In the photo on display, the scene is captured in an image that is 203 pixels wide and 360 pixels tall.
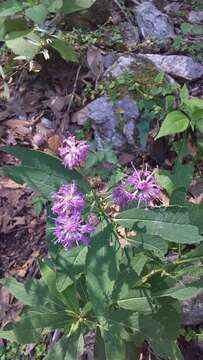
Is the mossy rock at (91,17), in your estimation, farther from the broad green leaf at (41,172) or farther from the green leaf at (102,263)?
the green leaf at (102,263)

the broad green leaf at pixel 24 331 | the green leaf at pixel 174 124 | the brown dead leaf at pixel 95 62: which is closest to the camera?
the broad green leaf at pixel 24 331

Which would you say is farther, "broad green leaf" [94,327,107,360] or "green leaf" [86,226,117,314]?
"broad green leaf" [94,327,107,360]

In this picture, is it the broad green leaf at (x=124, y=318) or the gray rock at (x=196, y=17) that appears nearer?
the broad green leaf at (x=124, y=318)

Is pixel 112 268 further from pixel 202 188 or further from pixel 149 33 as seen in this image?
pixel 149 33

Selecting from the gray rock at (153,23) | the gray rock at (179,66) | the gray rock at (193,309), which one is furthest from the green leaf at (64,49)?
the gray rock at (193,309)

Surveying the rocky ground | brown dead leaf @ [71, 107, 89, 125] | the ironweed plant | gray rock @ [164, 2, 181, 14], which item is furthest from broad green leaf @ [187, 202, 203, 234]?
gray rock @ [164, 2, 181, 14]

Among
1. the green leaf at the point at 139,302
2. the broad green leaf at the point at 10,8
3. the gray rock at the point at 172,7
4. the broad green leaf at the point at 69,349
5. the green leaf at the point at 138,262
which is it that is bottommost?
the broad green leaf at the point at 69,349

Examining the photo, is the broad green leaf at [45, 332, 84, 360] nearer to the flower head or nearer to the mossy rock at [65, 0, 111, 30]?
the flower head
